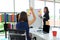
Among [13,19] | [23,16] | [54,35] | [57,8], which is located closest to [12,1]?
[13,19]

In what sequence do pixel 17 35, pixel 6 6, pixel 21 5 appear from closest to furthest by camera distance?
pixel 17 35, pixel 6 6, pixel 21 5

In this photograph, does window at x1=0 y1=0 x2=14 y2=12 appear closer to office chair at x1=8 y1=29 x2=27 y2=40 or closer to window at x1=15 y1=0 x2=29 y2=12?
window at x1=15 y1=0 x2=29 y2=12

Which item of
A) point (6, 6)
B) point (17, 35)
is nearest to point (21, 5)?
point (6, 6)

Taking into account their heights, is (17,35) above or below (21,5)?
below

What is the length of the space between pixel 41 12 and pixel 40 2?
27.1 inches

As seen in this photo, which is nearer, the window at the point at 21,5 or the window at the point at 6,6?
A: the window at the point at 6,6

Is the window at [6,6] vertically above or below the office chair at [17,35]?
above

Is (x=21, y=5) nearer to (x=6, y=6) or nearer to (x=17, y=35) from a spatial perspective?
(x=6, y=6)

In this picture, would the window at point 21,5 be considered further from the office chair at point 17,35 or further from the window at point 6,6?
the office chair at point 17,35

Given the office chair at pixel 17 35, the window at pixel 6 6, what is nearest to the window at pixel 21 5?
the window at pixel 6 6

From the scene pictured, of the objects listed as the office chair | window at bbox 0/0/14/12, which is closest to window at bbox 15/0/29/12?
window at bbox 0/0/14/12

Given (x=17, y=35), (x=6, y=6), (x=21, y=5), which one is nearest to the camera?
(x=17, y=35)

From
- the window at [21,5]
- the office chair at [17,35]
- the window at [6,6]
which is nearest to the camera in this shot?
the office chair at [17,35]

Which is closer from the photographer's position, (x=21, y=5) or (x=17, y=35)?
(x=17, y=35)
